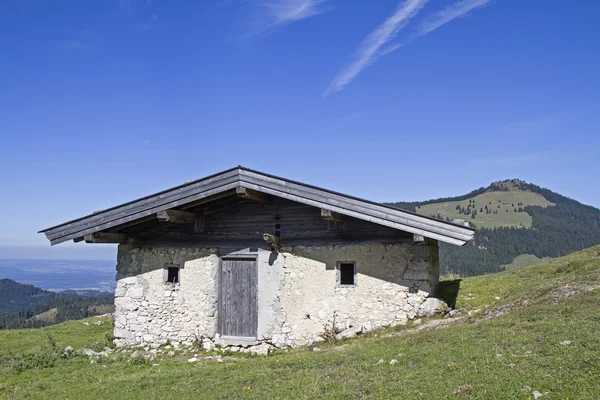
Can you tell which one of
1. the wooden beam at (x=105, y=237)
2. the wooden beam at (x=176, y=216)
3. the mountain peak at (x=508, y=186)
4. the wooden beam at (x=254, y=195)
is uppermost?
the mountain peak at (x=508, y=186)

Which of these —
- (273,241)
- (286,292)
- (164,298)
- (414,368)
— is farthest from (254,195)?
(414,368)

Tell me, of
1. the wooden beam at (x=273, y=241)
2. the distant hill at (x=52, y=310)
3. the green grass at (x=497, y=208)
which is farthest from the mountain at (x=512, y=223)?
the distant hill at (x=52, y=310)

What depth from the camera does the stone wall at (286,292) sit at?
11.7 meters

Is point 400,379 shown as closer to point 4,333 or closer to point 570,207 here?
point 4,333

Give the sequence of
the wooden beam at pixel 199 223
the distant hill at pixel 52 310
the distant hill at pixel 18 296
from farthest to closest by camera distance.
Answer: the distant hill at pixel 18 296 < the distant hill at pixel 52 310 < the wooden beam at pixel 199 223

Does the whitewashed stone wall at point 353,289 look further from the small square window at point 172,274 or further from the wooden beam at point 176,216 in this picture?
the small square window at point 172,274

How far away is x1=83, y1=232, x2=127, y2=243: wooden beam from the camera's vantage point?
1327 cm

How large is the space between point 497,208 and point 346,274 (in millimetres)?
82304

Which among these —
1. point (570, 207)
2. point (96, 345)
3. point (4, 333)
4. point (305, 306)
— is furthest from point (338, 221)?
point (570, 207)

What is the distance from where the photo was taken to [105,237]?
44.4 ft

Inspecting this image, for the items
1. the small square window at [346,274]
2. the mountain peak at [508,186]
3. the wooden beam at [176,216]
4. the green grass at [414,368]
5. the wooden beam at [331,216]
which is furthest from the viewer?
the mountain peak at [508,186]

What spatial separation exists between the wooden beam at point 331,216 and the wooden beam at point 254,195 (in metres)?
1.83

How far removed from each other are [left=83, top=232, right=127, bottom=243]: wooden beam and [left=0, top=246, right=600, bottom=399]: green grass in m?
3.22

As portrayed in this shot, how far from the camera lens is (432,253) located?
12.3 metres
